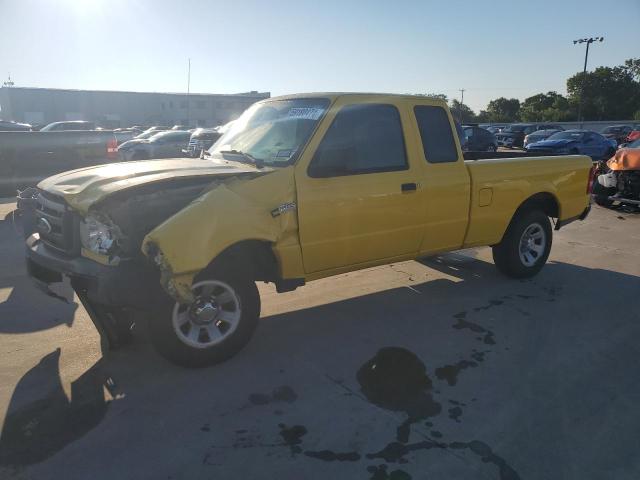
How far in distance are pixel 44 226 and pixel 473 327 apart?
3.77 meters

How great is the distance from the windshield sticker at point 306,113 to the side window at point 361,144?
15 cm

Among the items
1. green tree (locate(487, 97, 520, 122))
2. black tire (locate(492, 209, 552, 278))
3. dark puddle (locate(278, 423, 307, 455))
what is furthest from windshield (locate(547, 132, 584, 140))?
green tree (locate(487, 97, 520, 122))

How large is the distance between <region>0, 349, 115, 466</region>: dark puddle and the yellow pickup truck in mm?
442

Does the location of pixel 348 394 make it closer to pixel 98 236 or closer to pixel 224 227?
pixel 224 227

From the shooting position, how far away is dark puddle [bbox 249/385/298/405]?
3.36 m

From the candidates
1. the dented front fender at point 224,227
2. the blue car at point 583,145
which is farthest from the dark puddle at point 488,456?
the blue car at point 583,145

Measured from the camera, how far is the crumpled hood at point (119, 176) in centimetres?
348

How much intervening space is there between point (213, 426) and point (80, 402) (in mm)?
954

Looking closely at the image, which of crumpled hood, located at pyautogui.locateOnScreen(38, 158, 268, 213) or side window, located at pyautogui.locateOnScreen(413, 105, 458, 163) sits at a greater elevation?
side window, located at pyautogui.locateOnScreen(413, 105, 458, 163)

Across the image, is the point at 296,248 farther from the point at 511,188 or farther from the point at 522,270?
the point at 522,270

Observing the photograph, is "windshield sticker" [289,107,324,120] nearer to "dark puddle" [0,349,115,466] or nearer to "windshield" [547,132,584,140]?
"dark puddle" [0,349,115,466]

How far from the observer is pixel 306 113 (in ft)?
14.4

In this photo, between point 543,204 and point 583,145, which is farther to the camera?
point 583,145

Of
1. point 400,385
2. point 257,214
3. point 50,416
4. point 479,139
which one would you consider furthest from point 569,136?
point 50,416
